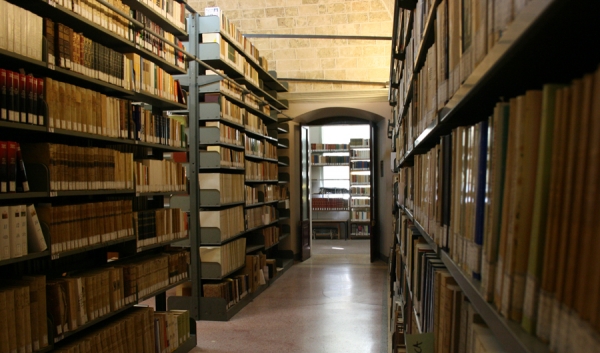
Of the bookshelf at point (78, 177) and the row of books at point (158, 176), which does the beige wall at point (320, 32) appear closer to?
the bookshelf at point (78, 177)

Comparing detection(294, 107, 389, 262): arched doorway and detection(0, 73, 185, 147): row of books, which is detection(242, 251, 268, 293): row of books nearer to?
detection(294, 107, 389, 262): arched doorway

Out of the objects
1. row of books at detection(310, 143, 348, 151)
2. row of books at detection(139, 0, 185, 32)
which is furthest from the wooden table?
row of books at detection(139, 0, 185, 32)

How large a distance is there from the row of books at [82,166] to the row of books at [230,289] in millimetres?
1914

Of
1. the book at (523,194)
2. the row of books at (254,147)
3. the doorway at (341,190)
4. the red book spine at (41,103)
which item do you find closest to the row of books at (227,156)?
the row of books at (254,147)

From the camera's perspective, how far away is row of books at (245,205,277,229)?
18.6ft

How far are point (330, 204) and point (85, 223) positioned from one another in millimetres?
9449

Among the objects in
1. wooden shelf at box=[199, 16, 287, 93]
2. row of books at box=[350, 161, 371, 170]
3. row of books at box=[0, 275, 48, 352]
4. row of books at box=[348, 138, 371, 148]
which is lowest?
row of books at box=[0, 275, 48, 352]

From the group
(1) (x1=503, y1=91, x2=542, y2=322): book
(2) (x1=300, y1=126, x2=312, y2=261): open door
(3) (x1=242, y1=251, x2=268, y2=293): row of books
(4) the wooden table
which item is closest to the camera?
(1) (x1=503, y1=91, x2=542, y2=322): book

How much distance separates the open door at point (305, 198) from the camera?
8.08 meters

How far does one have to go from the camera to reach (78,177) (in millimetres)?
2430

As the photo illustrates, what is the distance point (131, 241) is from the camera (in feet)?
10.1

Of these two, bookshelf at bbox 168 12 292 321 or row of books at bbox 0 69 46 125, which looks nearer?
row of books at bbox 0 69 46 125

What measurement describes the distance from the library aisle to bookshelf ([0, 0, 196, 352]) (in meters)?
1.01

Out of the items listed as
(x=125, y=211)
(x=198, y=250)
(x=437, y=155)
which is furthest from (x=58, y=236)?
(x=198, y=250)
